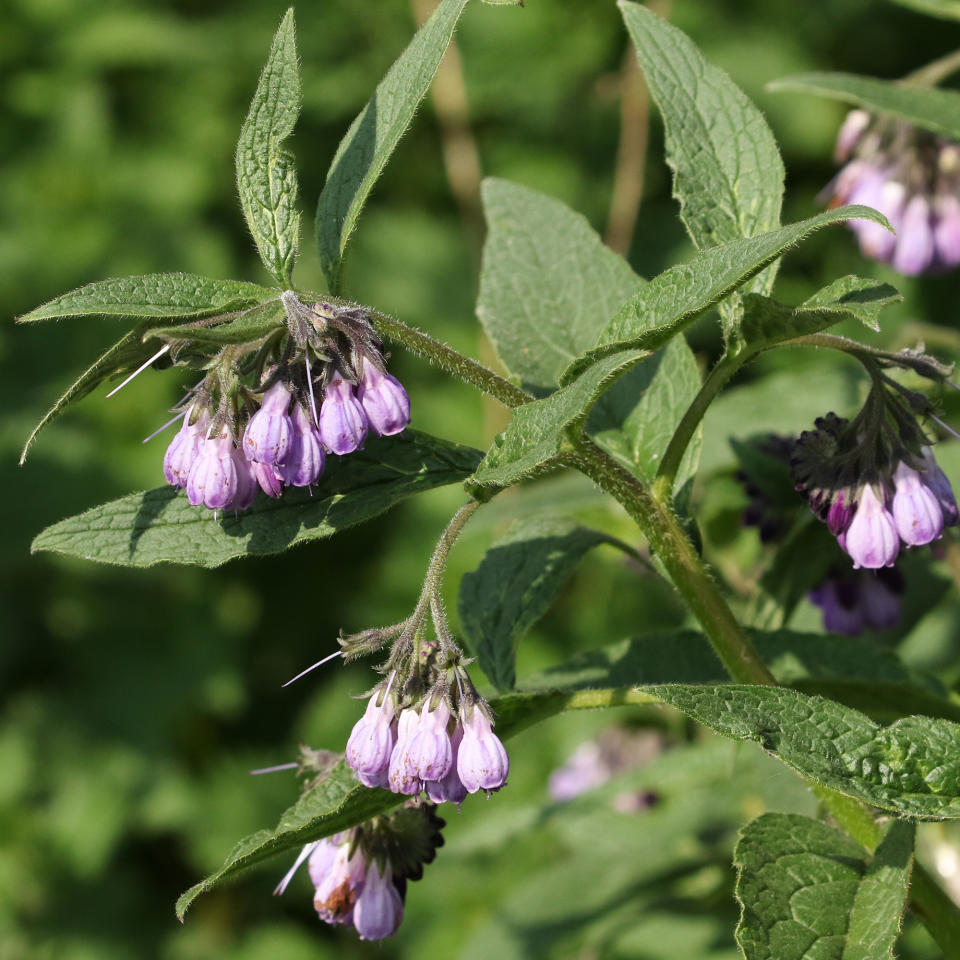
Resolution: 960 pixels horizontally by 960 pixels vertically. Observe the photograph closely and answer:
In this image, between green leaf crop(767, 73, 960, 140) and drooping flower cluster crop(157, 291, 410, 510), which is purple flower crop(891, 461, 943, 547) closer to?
drooping flower cluster crop(157, 291, 410, 510)

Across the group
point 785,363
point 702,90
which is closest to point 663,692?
point 702,90

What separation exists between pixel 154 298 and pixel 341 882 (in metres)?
0.77

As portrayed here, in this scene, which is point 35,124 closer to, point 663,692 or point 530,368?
point 530,368

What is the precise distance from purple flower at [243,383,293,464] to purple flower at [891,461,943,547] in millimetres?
734

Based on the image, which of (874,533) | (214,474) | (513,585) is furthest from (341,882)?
(874,533)

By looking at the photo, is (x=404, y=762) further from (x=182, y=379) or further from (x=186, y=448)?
(x=182, y=379)

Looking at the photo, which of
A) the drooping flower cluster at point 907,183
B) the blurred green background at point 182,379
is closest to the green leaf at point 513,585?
the drooping flower cluster at point 907,183

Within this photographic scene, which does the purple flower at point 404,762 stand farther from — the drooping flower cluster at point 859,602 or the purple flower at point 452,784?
the drooping flower cluster at point 859,602

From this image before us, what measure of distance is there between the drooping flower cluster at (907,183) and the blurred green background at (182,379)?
59.1 inches

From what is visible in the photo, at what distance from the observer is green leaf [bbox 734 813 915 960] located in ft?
4.23

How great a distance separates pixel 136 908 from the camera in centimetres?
505

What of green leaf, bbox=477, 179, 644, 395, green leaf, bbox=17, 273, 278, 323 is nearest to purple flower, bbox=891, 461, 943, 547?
green leaf, bbox=477, 179, 644, 395

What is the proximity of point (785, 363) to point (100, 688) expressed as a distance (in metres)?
2.93

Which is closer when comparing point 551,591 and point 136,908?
point 551,591
